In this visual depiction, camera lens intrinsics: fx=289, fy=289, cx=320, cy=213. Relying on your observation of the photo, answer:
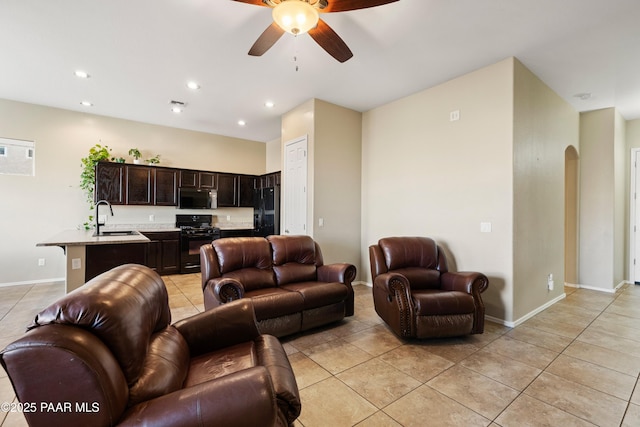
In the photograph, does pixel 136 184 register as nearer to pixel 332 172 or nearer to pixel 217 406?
pixel 332 172

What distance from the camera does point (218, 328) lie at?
1857 millimetres

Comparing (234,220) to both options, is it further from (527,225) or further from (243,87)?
(527,225)

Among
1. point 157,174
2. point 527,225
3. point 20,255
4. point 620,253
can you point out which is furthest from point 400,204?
point 20,255

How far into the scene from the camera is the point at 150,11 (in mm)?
2602

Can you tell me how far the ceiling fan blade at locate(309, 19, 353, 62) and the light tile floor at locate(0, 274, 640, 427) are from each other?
2.77m

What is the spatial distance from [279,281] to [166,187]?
13.2ft

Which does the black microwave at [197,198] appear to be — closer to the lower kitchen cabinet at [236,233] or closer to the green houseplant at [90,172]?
the lower kitchen cabinet at [236,233]

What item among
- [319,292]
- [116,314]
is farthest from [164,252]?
[116,314]

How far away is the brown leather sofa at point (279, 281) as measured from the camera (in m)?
2.83

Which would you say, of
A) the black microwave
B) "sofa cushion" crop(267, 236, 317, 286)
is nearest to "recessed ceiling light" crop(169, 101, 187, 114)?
the black microwave

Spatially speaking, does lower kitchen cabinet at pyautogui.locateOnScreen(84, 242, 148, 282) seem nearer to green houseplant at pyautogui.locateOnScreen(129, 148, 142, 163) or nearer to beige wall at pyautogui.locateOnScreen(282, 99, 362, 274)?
beige wall at pyautogui.locateOnScreen(282, 99, 362, 274)

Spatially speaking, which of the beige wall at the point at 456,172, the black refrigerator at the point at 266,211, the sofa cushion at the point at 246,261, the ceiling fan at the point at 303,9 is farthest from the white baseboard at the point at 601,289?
the ceiling fan at the point at 303,9

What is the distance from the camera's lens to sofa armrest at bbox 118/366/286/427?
3.34 feet

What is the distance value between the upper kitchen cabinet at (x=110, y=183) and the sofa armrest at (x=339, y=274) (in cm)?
446
